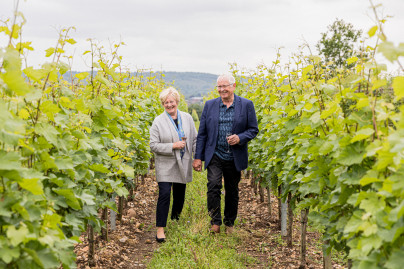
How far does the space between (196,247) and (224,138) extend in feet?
5.10

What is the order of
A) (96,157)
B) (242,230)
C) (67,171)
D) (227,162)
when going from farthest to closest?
(242,230), (227,162), (96,157), (67,171)

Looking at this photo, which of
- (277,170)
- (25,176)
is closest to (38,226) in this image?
(25,176)

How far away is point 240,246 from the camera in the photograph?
5.31 meters

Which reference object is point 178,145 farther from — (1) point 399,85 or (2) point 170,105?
(1) point 399,85

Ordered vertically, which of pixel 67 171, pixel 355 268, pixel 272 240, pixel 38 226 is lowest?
pixel 272 240

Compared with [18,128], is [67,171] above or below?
below

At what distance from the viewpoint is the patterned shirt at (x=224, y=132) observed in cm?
536

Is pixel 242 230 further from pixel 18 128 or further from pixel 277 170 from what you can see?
pixel 18 128

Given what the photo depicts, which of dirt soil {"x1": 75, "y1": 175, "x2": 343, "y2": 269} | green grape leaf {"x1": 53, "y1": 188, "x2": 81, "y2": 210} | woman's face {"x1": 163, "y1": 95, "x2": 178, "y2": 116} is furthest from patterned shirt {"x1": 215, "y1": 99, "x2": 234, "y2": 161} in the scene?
green grape leaf {"x1": 53, "y1": 188, "x2": 81, "y2": 210}

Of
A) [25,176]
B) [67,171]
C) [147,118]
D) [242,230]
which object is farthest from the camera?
[147,118]

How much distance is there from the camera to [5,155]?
76.8 inches

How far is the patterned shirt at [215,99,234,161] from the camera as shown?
536cm

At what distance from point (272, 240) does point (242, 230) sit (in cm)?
47

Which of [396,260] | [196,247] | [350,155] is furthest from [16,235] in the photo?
[196,247]
